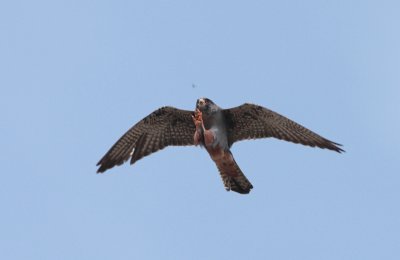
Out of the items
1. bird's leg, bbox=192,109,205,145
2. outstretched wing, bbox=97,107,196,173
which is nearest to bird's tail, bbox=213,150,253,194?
bird's leg, bbox=192,109,205,145

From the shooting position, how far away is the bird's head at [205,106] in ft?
61.7

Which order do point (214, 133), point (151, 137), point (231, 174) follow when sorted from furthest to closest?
point (151, 137), point (231, 174), point (214, 133)

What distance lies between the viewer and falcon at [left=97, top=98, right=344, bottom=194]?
1888 centimetres

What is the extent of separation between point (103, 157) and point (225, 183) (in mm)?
3022

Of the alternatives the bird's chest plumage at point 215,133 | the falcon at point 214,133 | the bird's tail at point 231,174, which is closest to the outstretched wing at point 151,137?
the falcon at point 214,133

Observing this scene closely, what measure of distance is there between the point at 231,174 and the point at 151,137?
2325mm

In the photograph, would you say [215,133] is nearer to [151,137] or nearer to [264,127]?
[264,127]

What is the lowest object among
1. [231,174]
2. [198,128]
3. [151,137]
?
[231,174]

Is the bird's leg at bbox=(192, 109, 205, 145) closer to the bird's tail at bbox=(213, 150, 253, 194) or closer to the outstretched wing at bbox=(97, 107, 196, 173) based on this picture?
the bird's tail at bbox=(213, 150, 253, 194)

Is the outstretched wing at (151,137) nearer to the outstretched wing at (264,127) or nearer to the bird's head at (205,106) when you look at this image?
the bird's head at (205,106)

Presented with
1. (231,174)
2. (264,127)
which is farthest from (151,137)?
(264,127)

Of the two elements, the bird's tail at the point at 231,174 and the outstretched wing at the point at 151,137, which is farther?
the outstretched wing at the point at 151,137

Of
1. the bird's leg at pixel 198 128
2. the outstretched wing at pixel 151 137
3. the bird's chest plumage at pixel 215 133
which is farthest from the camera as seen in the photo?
the outstretched wing at pixel 151 137

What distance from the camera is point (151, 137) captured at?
789 inches
